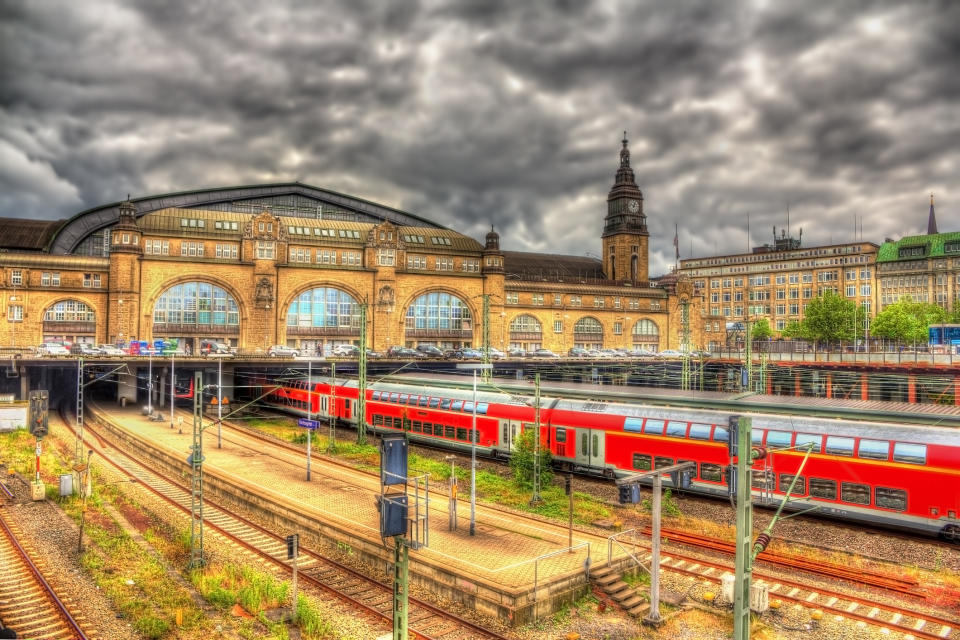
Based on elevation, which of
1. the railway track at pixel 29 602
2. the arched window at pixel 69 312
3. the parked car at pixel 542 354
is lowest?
the railway track at pixel 29 602

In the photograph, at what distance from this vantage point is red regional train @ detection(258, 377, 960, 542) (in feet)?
72.8

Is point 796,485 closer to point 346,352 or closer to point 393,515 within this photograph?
point 393,515

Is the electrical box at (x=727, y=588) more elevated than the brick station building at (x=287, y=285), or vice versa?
the brick station building at (x=287, y=285)

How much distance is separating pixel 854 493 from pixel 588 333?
76.6 metres

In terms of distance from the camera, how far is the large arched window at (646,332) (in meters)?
104

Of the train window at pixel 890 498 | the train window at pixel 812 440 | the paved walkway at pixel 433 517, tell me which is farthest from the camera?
the train window at pixel 812 440

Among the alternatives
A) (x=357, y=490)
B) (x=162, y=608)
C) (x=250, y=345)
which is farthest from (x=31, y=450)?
(x=250, y=345)

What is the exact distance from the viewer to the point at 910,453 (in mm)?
22469

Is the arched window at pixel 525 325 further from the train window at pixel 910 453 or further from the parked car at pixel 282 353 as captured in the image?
the train window at pixel 910 453

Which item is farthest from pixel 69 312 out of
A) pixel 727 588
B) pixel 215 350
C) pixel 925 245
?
pixel 925 245

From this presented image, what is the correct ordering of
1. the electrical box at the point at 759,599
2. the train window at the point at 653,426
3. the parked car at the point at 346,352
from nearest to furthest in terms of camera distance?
the electrical box at the point at 759,599
the train window at the point at 653,426
the parked car at the point at 346,352

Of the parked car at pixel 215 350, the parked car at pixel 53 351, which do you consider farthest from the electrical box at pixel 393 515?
the parked car at pixel 53 351

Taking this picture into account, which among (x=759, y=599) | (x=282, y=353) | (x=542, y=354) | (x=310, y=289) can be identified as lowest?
(x=759, y=599)

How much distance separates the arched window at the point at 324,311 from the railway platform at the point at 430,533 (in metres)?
42.3
